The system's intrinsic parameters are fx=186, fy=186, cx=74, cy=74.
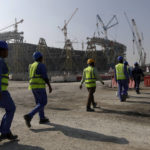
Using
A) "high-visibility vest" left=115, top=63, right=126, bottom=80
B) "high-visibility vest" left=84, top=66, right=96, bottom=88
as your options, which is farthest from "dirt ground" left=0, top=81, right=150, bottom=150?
"high-visibility vest" left=115, top=63, right=126, bottom=80

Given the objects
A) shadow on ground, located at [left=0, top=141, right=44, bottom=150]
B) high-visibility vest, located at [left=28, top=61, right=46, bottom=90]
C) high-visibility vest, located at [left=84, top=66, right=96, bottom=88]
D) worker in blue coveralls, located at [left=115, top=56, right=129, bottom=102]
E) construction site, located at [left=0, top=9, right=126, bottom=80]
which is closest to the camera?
shadow on ground, located at [left=0, top=141, right=44, bottom=150]

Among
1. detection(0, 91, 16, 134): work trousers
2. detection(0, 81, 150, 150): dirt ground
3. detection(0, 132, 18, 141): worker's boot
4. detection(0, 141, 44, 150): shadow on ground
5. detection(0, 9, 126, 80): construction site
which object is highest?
detection(0, 9, 126, 80): construction site

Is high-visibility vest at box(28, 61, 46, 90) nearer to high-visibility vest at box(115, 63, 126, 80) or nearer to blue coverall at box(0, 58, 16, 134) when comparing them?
blue coverall at box(0, 58, 16, 134)

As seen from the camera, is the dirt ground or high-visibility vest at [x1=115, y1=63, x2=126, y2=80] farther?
high-visibility vest at [x1=115, y1=63, x2=126, y2=80]

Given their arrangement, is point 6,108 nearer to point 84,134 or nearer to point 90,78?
point 84,134

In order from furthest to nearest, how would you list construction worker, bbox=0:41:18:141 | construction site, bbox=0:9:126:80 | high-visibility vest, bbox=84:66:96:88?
construction site, bbox=0:9:126:80
high-visibility vest, bbox=84:66:96:88
construction worker, bbox=0:41:18:141

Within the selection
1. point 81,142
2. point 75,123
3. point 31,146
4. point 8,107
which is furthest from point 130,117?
point 8,107

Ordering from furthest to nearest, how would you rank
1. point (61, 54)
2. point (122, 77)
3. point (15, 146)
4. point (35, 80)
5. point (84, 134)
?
1. point (61, 54)
2. point (122, 77)
3. point (35, 80)
4. point (84, 134)
5. point (15, 146)

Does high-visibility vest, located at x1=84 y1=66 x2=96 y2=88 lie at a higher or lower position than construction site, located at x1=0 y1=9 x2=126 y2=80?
lower

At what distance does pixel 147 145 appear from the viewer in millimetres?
3336

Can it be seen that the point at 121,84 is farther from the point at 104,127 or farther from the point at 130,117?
the point at 104,127

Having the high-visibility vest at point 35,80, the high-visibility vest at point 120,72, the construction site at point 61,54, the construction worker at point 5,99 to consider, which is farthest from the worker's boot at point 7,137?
the construction site at point 61,54

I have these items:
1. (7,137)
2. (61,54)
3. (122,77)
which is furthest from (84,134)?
(61,54)

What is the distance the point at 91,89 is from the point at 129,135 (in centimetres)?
277
